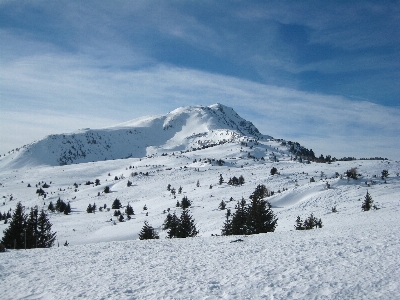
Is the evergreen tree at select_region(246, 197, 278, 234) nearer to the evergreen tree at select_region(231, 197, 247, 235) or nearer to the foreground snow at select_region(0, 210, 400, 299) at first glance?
the evergreen tree at select_region(231, 197, 247, 235)

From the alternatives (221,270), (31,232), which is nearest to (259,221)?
(221,270)

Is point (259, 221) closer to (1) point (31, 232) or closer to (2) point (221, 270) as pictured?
(2) point (221, 270)

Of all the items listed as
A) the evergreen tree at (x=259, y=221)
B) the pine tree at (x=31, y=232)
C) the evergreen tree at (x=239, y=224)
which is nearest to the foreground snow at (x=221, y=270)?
the evergreen tree at (x=259, y=221)

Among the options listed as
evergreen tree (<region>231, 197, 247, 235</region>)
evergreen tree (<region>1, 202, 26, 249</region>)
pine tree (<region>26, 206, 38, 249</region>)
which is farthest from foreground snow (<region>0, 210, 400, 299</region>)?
pine tree (<region>26, 206, 38, 249</region>)

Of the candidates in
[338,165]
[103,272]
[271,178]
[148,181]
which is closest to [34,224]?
[103,272]

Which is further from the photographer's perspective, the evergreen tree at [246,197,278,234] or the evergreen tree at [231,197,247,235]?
the evergreen tree at [231,197,247,235]

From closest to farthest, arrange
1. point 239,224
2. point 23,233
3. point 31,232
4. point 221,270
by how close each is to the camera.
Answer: point 221,270 < point 239,224 < point 23,233 < point 31,232

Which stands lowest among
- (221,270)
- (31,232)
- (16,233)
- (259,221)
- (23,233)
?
(31,232)

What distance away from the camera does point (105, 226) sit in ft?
179

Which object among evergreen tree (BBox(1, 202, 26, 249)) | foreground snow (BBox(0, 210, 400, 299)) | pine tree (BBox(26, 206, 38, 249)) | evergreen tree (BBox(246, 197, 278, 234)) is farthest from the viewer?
pine tree (BBox(26, 206, 38, 249))

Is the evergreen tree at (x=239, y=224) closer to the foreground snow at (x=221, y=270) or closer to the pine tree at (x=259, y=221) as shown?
the pine tree at (x=259, y=221)

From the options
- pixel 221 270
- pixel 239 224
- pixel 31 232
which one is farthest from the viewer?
pixel 31 232

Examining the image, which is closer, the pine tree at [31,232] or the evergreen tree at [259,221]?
the evergreen tree at [259,221]

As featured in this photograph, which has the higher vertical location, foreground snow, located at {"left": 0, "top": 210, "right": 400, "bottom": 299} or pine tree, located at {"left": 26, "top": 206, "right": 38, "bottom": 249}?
foreground snow, located at {"left": 0, "top": 210, "right": 400, "bottom": 299}
